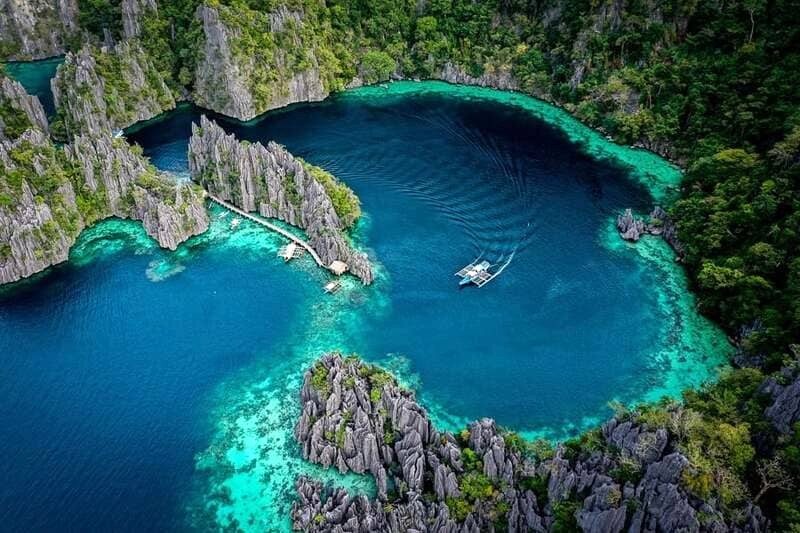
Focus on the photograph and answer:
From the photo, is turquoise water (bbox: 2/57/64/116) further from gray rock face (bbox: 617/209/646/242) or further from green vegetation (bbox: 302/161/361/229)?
gray rock face (bbox: 617/209/646/242)

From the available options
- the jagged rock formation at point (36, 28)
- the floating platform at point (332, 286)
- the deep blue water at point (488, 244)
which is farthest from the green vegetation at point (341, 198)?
the jagged rock formation at point (36, 28)

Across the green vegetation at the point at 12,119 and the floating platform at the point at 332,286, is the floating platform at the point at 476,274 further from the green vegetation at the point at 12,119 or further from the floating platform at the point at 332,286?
the green vegetation at the point at 12,119

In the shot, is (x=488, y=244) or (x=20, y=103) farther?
(x=20, y=103)

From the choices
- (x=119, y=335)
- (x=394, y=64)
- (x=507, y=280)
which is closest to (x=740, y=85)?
(x=507, y=280)

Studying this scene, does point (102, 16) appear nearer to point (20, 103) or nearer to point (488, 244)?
point (20, 103)

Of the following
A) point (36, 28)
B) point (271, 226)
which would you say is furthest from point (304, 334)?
point (36, 28)

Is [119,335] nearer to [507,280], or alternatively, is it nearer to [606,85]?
[507,280]

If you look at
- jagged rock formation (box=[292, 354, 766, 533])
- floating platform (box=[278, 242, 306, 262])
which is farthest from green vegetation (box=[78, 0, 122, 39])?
jagged rock formation (box=[292, 354, 766, 533])
